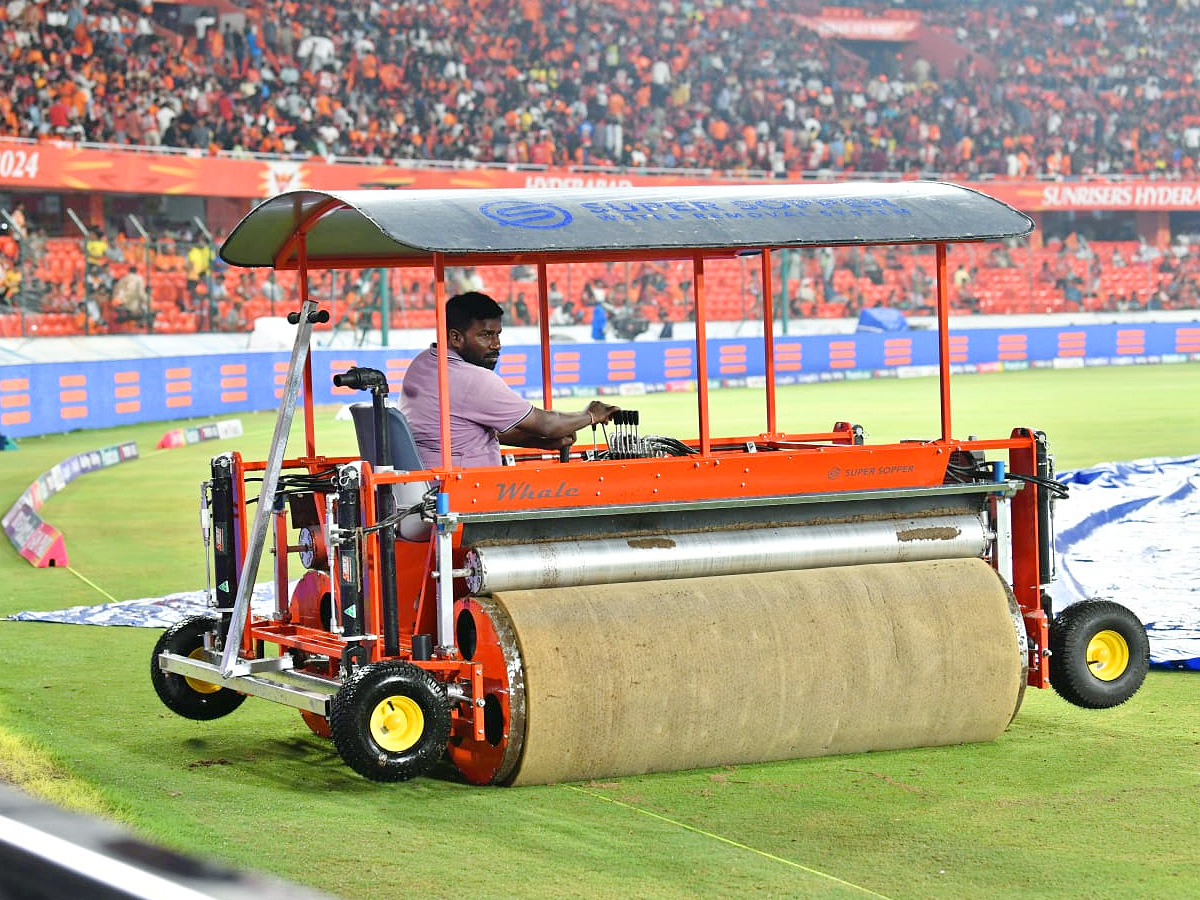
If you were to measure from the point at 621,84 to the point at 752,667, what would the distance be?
3687 centimetres

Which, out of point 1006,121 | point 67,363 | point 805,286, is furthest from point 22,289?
point 1006,121

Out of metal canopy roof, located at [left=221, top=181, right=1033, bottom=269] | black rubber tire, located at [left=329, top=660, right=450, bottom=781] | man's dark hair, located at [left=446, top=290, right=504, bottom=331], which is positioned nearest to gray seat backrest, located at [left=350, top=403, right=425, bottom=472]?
man's dark hair, located at [left=446, top=290, right=504, bottom=331]

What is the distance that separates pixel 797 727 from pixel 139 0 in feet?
102

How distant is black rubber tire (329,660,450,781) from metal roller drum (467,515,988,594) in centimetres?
49

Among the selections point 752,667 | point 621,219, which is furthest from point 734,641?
point 621,219

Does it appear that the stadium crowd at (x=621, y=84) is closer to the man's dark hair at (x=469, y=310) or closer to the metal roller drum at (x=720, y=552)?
the man's dark hair at (x=469, y=310)

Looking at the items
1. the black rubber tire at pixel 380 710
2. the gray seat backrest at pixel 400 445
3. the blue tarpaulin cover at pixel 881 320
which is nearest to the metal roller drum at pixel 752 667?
the black rubber tire at pixel 380 710

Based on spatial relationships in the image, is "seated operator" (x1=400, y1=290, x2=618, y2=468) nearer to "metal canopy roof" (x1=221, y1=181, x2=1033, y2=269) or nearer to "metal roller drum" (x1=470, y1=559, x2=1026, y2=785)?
"metal canopy roof" (x1=221, y1=181, x2=1033, y2=269)

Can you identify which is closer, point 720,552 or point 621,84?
point 720,552

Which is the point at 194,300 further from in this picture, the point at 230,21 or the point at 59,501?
the point at 59,501

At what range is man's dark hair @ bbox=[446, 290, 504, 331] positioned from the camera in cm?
724

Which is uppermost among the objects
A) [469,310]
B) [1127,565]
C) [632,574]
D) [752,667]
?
[469,310]

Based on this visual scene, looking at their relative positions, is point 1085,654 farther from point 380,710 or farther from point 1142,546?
point 1142,546

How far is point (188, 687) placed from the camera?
7.50 metres
